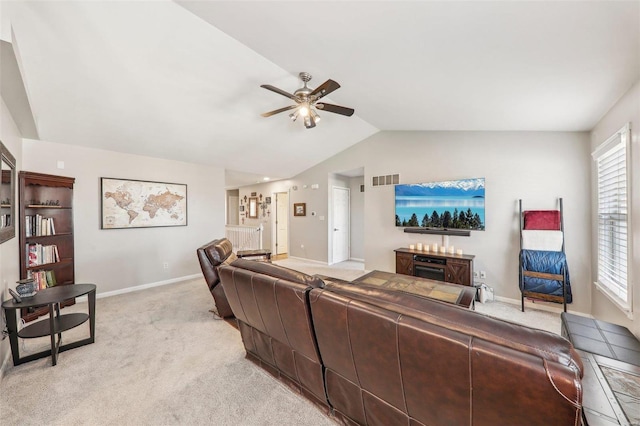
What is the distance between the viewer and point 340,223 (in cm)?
662

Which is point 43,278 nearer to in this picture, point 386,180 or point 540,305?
point 386,180

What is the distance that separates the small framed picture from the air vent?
2166mm

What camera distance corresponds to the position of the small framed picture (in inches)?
263

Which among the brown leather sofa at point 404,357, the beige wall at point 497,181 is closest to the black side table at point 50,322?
the brown leather sofa at point 404,357

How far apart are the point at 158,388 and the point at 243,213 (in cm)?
708

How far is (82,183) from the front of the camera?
3822mm

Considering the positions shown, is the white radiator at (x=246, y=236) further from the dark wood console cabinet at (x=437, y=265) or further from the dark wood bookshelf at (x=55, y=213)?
the dark wood console cabinet at (x=437, y=265)

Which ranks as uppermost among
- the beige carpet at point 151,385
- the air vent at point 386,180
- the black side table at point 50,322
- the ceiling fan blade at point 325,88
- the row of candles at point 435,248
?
the ceiling fan blade at point 325,88

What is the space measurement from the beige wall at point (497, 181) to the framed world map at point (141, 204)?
3687 millimetres

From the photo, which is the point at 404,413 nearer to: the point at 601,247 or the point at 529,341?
the point at 529,341

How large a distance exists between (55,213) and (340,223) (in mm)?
5234

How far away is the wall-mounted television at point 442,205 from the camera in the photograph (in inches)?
156

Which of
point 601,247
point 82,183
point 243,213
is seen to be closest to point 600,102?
point 601,247

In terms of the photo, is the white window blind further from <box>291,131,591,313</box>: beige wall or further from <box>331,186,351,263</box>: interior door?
<box>331,186,351,263</box>: interior door
